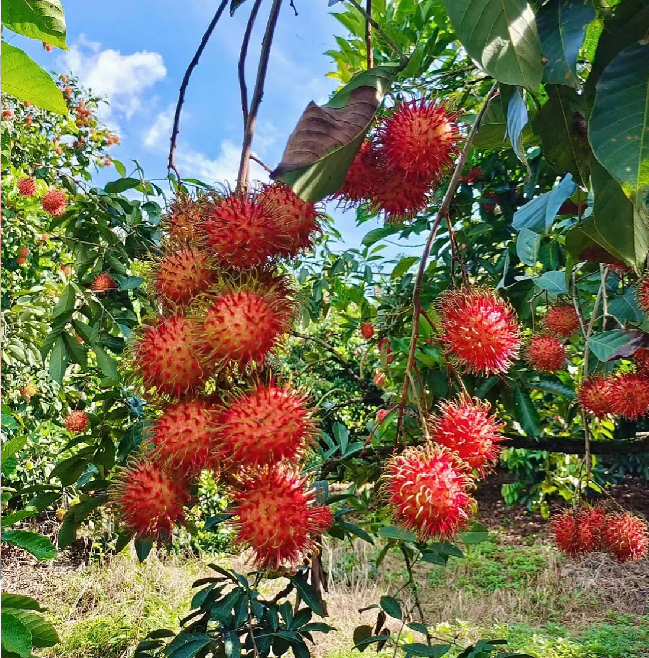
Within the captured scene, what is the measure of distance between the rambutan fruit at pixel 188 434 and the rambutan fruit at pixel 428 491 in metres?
0.24

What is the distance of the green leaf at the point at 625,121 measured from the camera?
0.46 m

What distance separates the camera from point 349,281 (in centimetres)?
334

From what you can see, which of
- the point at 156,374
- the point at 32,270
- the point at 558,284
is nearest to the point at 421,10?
the point at 558,284

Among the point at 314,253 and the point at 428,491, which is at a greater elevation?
the point at 314,253

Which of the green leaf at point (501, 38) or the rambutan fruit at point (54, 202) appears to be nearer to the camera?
the green leaf at point (501, 38)

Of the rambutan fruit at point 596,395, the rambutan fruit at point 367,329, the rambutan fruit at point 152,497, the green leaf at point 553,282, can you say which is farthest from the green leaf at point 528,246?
the rambutan fruit at point 367,329

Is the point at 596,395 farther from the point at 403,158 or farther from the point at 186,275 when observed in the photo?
the point at 186,275

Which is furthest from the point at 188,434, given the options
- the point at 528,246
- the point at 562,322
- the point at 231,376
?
the point at 562,322

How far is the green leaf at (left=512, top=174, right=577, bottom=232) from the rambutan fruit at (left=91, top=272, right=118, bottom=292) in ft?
4.35

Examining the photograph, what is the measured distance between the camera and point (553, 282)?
5.28 feet

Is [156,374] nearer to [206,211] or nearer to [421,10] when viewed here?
[206,211]

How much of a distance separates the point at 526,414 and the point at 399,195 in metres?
1.27

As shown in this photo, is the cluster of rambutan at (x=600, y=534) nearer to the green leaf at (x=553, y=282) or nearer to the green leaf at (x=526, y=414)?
the green leaf at (x=526, y=414)

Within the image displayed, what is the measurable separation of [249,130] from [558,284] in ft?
3.91
